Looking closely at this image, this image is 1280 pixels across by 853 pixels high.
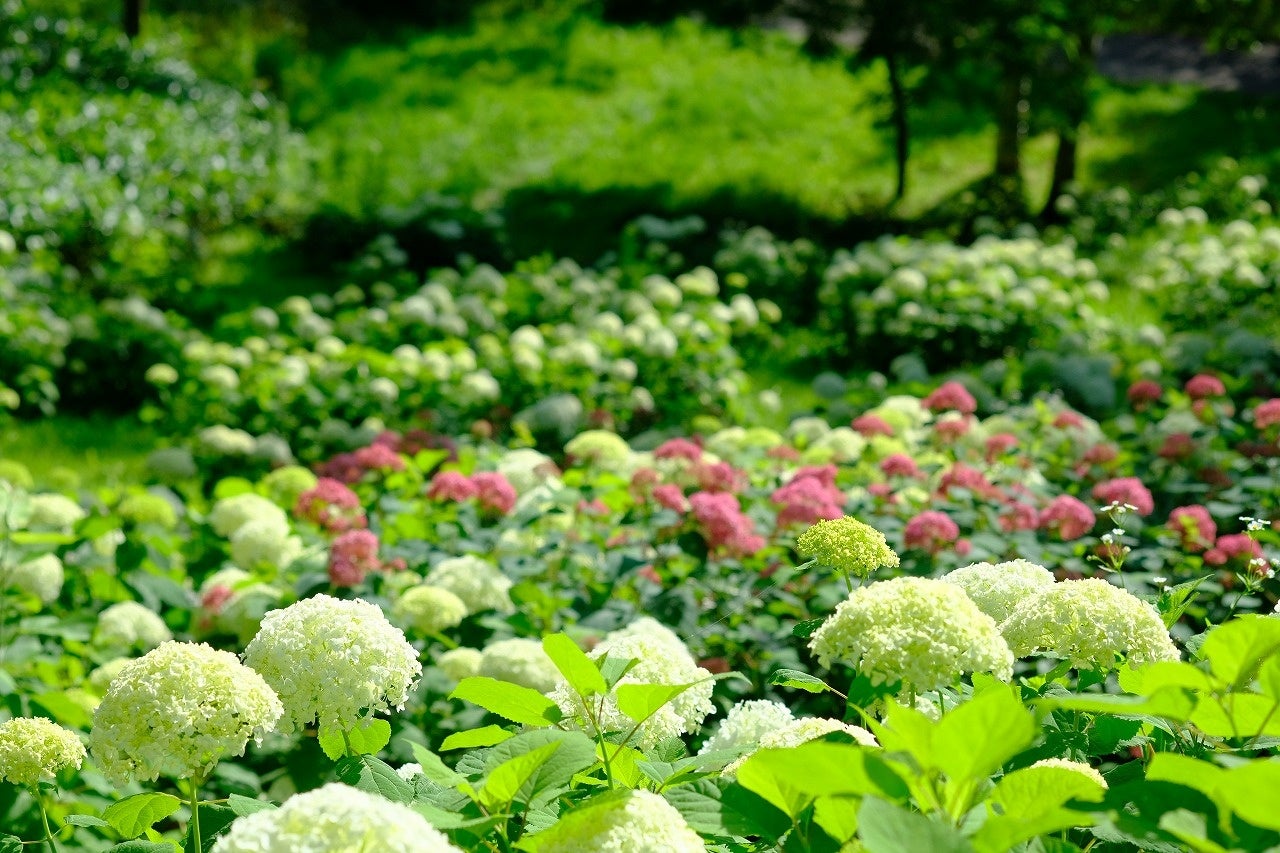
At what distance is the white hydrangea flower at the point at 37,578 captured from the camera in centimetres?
308

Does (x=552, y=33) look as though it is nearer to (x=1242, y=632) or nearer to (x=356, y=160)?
(x=356, y=160)

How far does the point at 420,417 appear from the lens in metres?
5.12

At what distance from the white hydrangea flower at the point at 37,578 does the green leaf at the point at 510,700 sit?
230cm

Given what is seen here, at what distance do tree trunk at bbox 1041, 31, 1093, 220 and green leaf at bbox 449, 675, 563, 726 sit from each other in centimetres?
853

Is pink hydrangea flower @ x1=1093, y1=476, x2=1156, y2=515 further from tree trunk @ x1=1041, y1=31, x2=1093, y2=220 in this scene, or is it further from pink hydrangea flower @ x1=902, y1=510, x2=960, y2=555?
tree trunk @ x1=1041, y1=31, x2=1093, y2=220

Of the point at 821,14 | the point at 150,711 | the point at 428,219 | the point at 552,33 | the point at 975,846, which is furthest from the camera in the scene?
the point at 552,33

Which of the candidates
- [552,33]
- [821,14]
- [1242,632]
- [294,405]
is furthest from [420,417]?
[552,33]

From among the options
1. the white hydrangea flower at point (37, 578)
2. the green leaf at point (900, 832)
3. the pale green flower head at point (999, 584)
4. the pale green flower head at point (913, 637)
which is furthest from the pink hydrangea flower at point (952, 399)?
the green leaf at point (900, 832)

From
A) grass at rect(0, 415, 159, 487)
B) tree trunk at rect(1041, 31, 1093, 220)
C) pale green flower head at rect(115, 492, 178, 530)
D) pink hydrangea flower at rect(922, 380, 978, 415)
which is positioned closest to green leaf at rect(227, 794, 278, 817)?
pale green flower head at rect(115, 492, 178, 530)

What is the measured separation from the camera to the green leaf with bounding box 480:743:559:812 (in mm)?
1027

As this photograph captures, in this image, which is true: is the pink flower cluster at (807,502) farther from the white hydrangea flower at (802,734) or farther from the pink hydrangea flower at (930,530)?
the white hydrangea flower at (802,734)

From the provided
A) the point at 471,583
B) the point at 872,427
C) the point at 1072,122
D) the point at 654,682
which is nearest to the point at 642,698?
the point at 654,682

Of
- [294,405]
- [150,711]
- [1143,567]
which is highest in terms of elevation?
[150,711]

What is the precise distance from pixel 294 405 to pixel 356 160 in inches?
203
